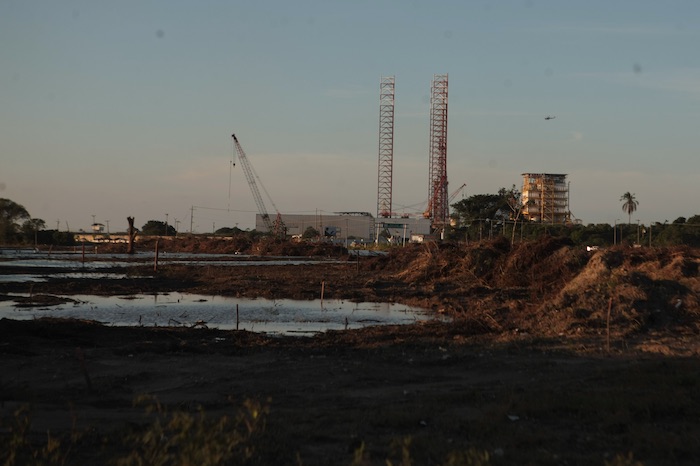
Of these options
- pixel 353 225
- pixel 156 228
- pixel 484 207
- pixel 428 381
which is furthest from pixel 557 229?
pixel 156 228

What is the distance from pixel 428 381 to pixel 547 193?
148m

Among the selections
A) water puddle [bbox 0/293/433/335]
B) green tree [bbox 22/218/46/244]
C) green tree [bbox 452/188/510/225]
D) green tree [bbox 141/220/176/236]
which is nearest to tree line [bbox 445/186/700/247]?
green tree [bbox 452/188/510/225]

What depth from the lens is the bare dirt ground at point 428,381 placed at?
8.67 meters

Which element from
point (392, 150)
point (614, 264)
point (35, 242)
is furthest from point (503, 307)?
point (392, 150)

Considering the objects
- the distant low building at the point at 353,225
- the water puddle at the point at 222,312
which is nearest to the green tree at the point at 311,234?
the distant low building at the point at 353,225

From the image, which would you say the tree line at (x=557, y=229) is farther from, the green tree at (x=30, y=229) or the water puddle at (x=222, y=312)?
the green tree at (x=30, y=229)

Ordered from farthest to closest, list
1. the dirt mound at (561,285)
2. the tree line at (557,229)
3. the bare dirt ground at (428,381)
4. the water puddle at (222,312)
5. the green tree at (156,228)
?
the green tree at (156,228)
the tree line at (557,229)
the water puddle at (222,312)
the dirt mound at (561,285)
the bare dirt ground at (428,381)

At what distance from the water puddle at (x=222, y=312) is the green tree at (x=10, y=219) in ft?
300

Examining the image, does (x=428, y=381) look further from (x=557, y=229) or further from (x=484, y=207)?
(x=484, y=207)

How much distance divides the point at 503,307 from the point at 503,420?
16.2 m

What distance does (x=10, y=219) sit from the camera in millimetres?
116375

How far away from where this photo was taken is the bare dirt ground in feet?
28.5

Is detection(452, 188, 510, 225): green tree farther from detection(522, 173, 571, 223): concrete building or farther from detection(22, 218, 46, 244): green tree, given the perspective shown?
detection(22, 218, 46, 244): green tree

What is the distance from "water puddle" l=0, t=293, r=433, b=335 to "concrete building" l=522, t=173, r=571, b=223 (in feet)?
402
